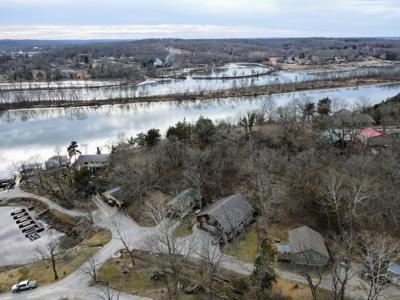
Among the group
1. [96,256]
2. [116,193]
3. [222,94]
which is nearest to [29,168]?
[116,193]

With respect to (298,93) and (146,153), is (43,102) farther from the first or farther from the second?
(298,93)

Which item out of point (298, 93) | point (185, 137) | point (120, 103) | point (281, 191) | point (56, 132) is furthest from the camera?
point (298, 93)

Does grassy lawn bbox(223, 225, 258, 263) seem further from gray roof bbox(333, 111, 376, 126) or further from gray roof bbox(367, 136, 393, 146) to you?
gray roof bbox(333, 111, 376, 126)

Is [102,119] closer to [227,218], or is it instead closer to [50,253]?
[50,253]

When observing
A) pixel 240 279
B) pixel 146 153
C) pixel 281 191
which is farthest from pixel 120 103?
pixel 240 279

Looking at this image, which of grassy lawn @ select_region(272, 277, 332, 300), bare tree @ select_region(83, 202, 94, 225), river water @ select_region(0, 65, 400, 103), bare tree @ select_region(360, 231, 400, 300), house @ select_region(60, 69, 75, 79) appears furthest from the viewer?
house @ select_region(60, 69, 75, 79)

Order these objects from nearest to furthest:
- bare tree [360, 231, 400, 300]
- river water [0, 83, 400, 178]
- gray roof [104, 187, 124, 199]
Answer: bare tree [360, 231, 400, 300], gray roof [104, 187, 124, 199], river water [0, 83, 400, 178]

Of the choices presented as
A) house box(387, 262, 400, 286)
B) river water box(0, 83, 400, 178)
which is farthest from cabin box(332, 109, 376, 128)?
house box(387, 262, 400, 286)

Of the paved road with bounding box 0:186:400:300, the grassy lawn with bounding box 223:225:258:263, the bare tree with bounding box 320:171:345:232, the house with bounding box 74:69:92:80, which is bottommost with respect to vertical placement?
the paved road with bounding box 0:186:400:300
